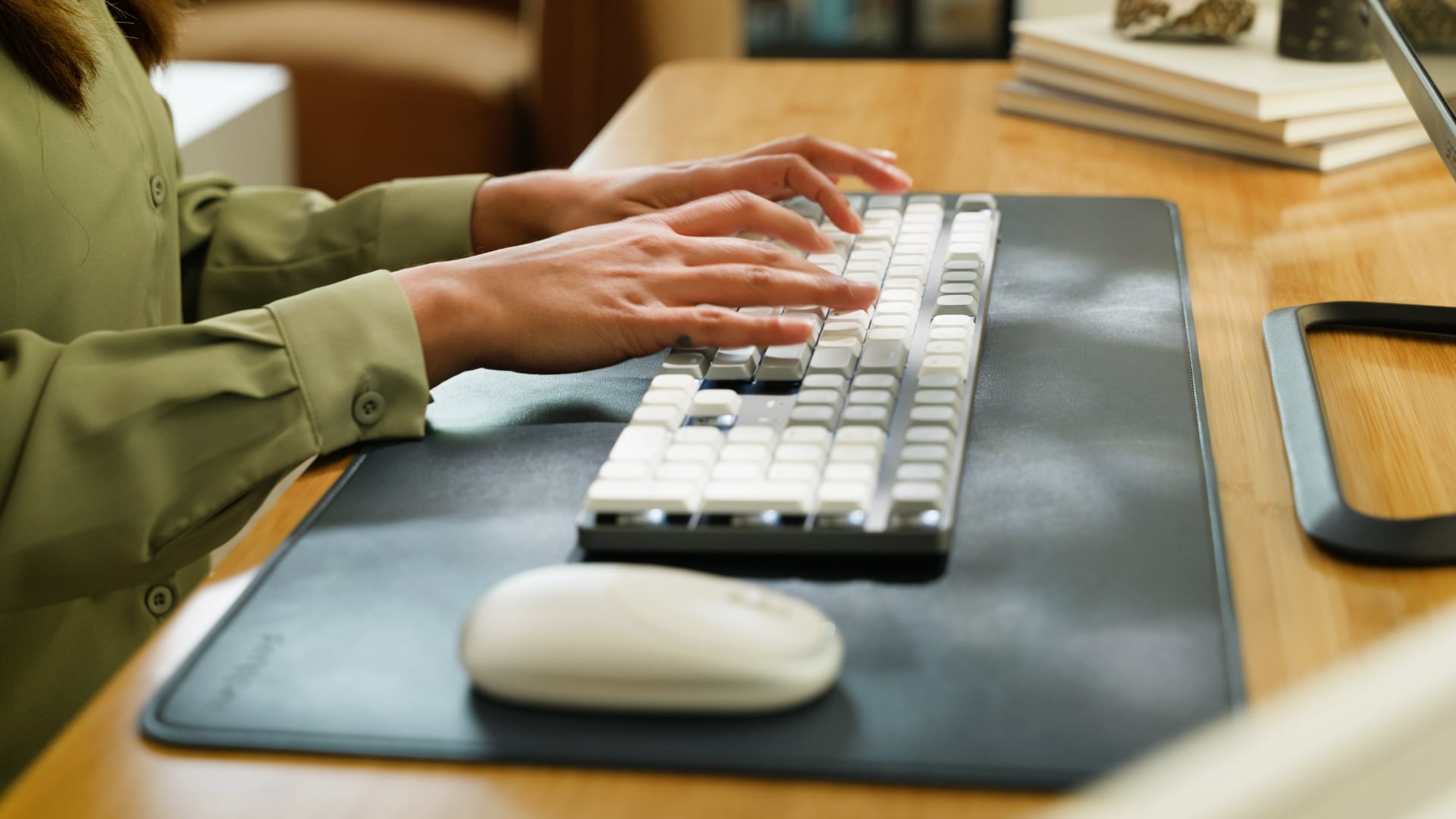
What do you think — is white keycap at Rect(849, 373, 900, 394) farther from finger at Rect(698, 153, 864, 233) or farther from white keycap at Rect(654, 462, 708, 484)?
finger at Rect(698, 153, 864, 233)

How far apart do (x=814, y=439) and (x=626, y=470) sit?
0.23 ft

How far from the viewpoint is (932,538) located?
0.45 m

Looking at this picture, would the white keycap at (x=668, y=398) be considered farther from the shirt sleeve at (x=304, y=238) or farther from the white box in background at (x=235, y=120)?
the white box in background at (x=235, y=120)

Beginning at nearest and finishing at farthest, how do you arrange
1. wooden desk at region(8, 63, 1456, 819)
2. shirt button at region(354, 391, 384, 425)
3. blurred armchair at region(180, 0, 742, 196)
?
wooden desk at region(8, 63, 1456, 819) < shirt button at region(354, 391, 384, 425) < blurred armchair at region(180, 0, 742, 196)

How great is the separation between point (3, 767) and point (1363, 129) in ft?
3.04

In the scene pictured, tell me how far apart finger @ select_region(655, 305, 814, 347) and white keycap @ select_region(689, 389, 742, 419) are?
50 millimetres

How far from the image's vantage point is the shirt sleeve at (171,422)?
50 cm

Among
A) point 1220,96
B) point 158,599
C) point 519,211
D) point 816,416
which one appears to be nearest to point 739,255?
point 816,416

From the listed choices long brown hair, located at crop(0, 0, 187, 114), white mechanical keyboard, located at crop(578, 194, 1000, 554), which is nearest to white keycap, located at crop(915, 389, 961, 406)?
white mechanical keyboard, located at crop(578, 194, 1000, 554)

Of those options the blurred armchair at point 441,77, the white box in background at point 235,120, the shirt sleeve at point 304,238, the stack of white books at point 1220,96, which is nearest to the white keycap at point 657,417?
the shirt sleeve at point 304,238

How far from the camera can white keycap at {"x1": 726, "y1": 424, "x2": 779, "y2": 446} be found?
0.51 metres

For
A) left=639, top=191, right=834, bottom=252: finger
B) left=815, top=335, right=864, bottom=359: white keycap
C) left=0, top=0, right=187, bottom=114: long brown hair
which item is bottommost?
left=815, top=335, right=864, bottom=359: white keycap

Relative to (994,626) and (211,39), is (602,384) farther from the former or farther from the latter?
(211,39)

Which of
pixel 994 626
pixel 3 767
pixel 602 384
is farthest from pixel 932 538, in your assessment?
pixel 3 767
